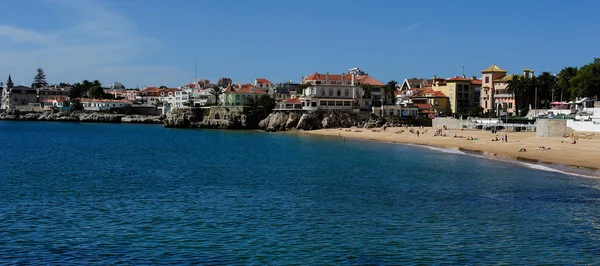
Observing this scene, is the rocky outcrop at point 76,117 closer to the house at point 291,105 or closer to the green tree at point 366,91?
the house at point 291,105

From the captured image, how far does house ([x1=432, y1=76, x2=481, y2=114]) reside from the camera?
130 m

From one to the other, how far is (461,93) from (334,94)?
30.0 m

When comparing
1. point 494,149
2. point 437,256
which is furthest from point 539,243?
point 494,149

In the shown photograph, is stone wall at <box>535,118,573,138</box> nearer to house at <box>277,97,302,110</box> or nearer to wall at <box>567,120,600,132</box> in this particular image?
wall at <box>567,120,600,132</box>

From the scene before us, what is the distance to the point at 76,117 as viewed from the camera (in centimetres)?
18062

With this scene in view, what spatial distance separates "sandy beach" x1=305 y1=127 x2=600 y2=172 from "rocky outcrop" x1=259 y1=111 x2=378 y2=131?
11556mm

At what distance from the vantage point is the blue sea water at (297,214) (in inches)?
900

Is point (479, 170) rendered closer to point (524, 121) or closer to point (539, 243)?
point (539, 243)

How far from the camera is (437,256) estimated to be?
2245 centimetres

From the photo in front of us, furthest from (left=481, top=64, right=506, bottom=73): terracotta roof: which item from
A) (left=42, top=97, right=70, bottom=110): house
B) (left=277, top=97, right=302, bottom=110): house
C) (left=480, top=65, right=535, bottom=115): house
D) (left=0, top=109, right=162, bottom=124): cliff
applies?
(left=42, top=97, right=70, bottom=110): house

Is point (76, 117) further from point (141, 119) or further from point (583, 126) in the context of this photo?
point (583, 126)

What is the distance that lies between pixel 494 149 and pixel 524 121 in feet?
96.5

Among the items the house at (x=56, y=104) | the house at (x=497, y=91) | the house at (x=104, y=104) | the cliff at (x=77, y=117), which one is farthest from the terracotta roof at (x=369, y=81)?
the house at (x=56, y=104)

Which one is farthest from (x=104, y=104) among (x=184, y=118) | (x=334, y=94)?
(x=334, y=94)
